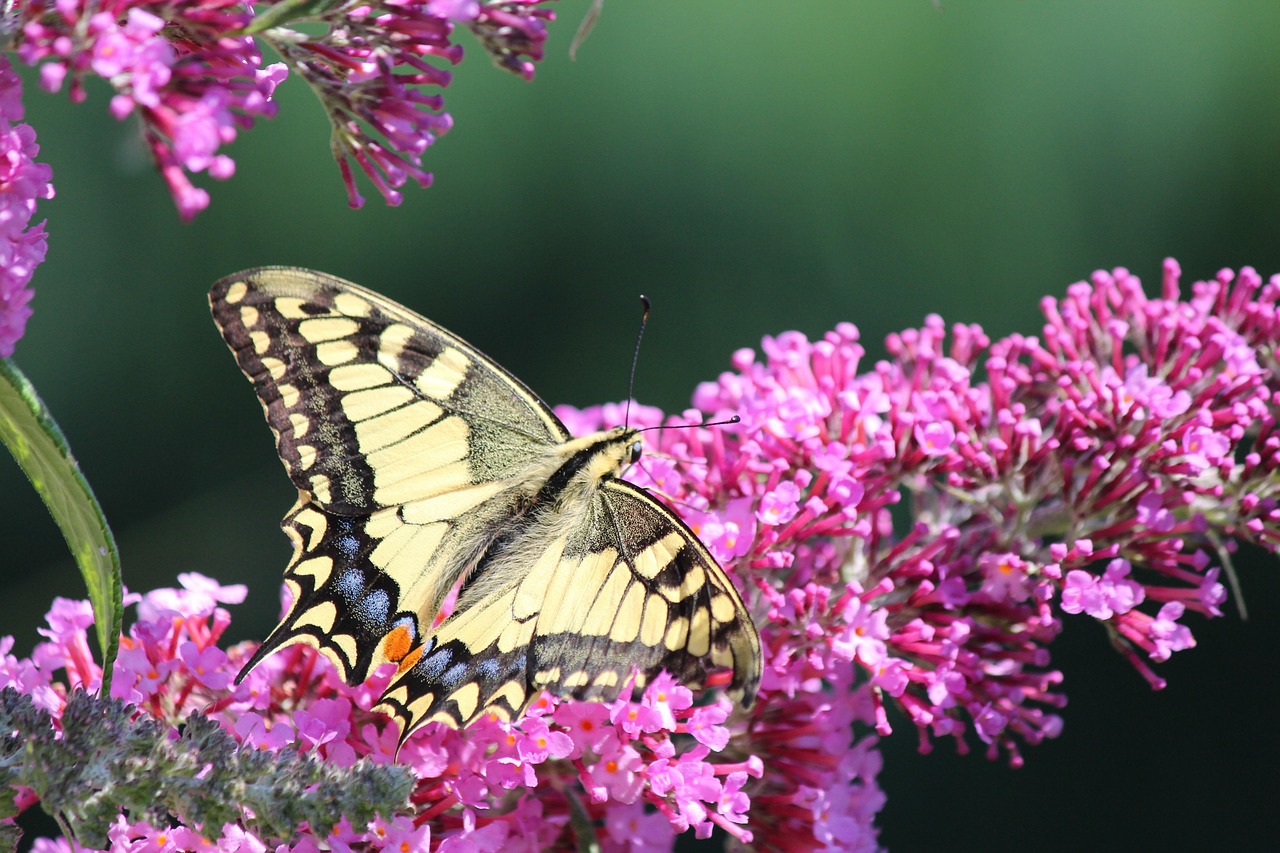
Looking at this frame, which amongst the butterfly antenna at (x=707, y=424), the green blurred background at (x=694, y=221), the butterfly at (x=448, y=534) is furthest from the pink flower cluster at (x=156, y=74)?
the green blurred background at (x=694, y=221)

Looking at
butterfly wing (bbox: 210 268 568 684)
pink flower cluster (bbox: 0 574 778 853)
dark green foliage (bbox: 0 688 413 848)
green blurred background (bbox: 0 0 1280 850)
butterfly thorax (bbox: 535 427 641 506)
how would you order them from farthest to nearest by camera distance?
green blurred background (bbox: 0 0 1280 850) → butterfly thorax (bbox: 535 427 641 506) → butterfly wing (bbox: 210 268 568 684) → pink flower cluster (bbox: 0 574 778 853) → dark green foliage (bbox: 0 688 413 848)

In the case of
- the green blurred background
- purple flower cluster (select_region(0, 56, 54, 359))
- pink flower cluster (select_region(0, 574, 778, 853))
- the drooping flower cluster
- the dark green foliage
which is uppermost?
the green blurred background

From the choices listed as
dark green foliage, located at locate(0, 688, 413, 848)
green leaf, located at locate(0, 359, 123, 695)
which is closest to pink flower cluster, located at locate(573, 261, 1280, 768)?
dark green foliage, located at locate(0, 688, 413, 848)

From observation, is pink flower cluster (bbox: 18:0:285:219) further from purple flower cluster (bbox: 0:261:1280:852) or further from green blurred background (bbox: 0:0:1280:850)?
green blurred background (bbox: 0:0:1280:850)

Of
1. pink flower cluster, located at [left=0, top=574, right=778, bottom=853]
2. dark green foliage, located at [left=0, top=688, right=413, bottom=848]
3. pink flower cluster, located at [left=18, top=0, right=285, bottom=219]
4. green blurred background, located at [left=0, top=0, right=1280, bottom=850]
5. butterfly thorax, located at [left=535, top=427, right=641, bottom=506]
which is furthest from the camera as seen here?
green blurred background, located at [left=0, top=0, right=1280, bottom=850]

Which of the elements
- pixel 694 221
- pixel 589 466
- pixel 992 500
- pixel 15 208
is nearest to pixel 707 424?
pixel 589 466

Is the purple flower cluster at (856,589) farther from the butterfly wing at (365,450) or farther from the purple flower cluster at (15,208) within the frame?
the purple flower cluster at (15,208)

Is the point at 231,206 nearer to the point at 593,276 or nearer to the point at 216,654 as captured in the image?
the point at 593,276

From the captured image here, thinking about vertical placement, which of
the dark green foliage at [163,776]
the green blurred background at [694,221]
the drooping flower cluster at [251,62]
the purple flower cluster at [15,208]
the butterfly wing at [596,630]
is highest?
the green blurred background at [694,221]
